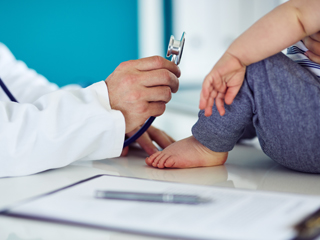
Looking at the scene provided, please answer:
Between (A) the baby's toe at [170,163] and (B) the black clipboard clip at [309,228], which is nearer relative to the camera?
(B) the black clipboard clip at [309,228]

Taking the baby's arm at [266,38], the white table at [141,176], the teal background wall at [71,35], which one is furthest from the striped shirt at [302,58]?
the teal background wall at [71,35]

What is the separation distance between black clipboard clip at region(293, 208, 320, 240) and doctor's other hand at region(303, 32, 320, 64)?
432 mm

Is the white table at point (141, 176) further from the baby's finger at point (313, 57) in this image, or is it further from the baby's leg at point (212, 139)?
the baby's finger at point (313, 57)

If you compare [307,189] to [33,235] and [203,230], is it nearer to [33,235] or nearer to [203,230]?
[203,230]

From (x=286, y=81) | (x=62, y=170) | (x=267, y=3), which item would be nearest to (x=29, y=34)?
(x=267, y=3)

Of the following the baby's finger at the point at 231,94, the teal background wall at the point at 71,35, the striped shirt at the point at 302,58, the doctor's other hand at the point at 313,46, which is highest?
the doctor's other hand at the point at 313,46

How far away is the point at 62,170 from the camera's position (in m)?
0.78

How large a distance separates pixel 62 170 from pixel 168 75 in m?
0.30

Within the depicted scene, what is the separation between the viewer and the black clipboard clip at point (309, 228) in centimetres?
34

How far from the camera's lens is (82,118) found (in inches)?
28.1

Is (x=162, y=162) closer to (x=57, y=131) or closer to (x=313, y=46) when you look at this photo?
(x=57, y=131)

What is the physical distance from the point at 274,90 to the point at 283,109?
4cm

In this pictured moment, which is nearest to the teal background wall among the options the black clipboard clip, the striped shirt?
the striped shirt

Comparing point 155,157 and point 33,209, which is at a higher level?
point 33,209
